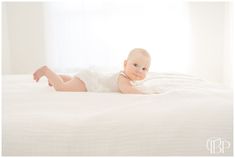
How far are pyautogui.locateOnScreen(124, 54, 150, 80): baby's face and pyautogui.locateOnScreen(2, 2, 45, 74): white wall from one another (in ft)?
7.68

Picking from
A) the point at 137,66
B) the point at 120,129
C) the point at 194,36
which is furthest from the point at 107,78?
the point at 194,36

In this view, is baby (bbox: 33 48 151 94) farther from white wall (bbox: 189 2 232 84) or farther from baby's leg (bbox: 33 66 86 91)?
white wall (bbox: 189 2 232 84)

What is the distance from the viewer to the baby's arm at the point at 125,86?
142cm

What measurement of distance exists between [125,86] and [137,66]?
15cm

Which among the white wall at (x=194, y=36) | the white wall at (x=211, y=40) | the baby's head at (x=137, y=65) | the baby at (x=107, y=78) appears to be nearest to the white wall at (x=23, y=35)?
the white wall at (x=194, y=36)

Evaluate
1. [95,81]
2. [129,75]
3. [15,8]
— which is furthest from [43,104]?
[15,8]

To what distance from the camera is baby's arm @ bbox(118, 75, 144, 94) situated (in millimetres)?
1417

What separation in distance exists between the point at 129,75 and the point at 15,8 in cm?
255

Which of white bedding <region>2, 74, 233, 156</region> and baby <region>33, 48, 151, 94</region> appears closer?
white bedding <region>2, 74, 233, 156</region>

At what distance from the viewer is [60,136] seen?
35.7 inches

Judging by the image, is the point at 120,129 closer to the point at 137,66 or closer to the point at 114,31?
the point at 137,66

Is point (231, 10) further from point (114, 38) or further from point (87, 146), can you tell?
point (87, 146)

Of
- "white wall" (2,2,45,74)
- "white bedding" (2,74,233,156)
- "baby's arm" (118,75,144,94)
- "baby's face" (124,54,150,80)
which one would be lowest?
"white bedding" (2,74,233,156)

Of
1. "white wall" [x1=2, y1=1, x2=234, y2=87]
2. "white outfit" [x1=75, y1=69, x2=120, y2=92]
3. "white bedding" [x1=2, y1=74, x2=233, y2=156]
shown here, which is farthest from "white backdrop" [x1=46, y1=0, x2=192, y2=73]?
"white bedding" [x1=2, y1=74, x2=233, y2=156]
